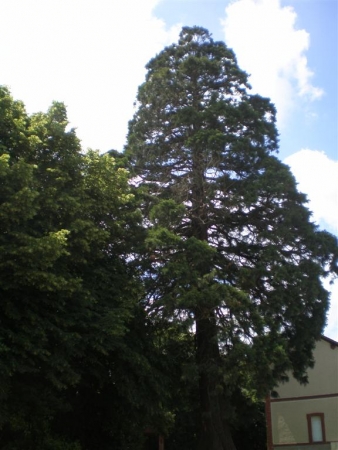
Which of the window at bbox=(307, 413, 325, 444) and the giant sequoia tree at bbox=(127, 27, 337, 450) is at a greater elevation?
the giant sequoia tree at bbox=(127, 27, 337, 450)

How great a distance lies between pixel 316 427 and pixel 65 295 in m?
17.0

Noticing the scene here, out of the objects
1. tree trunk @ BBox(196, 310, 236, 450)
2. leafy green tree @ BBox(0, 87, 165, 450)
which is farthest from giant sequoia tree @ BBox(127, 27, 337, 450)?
leafy green tree @ BBox(0, 87, 165, 450)

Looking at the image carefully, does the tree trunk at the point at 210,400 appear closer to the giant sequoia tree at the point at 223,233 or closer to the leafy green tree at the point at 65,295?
the giant sequoia tree at the point at 223,233

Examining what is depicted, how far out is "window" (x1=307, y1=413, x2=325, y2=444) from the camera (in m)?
25.8

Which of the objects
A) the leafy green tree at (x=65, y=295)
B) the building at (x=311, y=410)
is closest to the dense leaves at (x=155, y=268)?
the leafy green tree at (x=65, y=295)

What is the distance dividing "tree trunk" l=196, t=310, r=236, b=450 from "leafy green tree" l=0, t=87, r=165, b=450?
1.68 metres

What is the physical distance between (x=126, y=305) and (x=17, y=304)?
3176mm

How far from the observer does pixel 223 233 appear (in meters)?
20.5

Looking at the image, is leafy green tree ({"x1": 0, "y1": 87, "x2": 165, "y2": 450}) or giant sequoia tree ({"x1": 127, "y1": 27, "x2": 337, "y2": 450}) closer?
leafy green tree ({"x1": 0, "y1": 87, "x2": 165, "y2": 450})

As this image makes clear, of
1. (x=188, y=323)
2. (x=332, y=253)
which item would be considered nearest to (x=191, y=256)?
(x=188, y=323)

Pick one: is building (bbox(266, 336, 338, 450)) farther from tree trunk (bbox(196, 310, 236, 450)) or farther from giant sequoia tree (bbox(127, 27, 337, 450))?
tree trunk (bbox(196, 310, 236, 450))

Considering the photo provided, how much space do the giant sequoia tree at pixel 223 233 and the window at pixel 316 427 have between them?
28.7ft

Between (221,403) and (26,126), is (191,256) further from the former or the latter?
(26,126)

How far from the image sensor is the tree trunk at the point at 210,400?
17.3m
